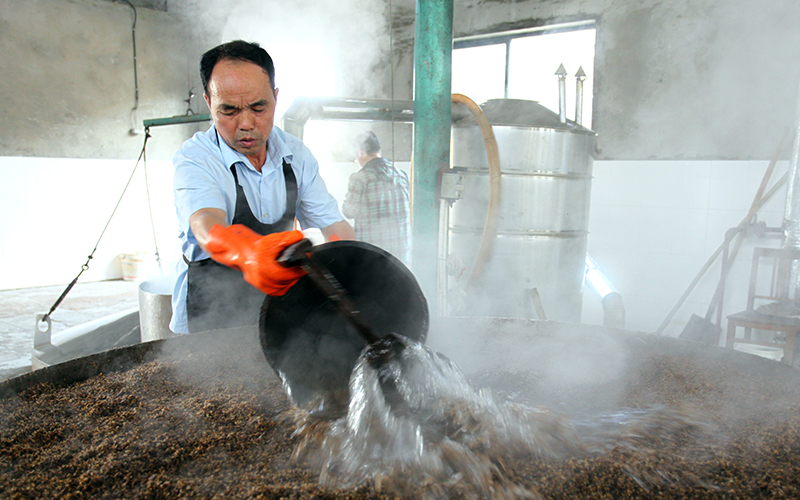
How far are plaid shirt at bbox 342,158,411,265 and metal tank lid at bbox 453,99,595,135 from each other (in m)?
0.95

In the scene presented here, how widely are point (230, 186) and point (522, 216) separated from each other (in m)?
1.59

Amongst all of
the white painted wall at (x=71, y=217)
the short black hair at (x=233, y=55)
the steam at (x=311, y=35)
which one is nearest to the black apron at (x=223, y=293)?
the short black hair at (x=233, y=55)

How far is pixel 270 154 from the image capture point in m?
1.74

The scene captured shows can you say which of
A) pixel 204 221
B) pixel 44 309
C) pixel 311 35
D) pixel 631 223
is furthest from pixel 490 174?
pixel 44 309

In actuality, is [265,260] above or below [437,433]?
above

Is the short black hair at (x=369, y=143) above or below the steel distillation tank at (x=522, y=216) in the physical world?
above

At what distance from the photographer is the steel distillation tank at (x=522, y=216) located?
266 cm

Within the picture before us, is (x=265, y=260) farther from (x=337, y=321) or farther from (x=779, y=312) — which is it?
(x=779, y=312)

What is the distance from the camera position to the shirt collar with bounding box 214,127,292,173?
1.64 m

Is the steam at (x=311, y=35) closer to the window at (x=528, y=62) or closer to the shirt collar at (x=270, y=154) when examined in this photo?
the window at (x=528, y=62)

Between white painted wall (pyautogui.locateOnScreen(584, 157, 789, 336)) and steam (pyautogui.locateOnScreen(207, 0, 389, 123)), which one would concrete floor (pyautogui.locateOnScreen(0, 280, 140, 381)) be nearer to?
steam (pyautogui.locateOnScreen(207, 0, 389, 123))

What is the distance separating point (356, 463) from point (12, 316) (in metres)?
4.79

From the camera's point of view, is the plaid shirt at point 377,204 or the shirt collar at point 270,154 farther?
the plaid shirt at point 377,204

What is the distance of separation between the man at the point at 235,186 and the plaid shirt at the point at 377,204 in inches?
67.8
